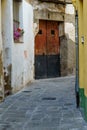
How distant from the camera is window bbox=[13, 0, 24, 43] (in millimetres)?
13297

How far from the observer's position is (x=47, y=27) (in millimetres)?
18578

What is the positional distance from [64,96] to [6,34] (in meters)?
2.59

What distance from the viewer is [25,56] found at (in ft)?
49.6

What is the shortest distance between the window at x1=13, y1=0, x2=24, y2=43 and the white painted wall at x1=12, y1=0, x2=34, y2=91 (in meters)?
0.14

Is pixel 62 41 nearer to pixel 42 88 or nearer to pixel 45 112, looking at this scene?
pixel 42 88

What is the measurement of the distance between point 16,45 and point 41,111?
449 centimetres

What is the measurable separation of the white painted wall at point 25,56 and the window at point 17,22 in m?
0.14

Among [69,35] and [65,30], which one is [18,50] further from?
[69,35]

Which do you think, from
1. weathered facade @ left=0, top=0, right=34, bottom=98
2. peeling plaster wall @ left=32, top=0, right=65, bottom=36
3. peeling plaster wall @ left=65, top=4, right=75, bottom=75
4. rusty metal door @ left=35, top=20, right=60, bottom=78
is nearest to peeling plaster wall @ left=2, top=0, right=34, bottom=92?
weathered facade @ left=0, top=0, right=34, bottom=98

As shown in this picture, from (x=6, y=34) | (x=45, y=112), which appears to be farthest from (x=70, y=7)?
(x=45, y=112)

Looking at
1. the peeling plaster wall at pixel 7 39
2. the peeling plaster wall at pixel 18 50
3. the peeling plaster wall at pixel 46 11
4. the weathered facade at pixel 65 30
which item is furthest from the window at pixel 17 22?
the weathered facade at pixel 65 30

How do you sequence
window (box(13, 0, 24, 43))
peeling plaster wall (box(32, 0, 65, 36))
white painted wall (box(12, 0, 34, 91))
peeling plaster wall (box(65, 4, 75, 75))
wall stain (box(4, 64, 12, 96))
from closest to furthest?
wall stain (box(4, 64, 12, 96)) < white painted wall (box(12, 0, 34, 91)) < window (box(13, 0, 24, 43)) < peeling plaster wall (box(32, 0, 65, 36)) < peeling plaster wall (box(65, 4, 75, 75))

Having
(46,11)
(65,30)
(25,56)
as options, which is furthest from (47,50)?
(25,56)

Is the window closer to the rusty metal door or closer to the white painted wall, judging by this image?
the white painted wall
